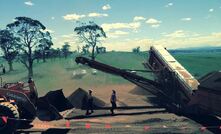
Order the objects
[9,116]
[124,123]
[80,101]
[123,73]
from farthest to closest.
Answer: [80,101] < [123,73] < [124,123] < [9,116]

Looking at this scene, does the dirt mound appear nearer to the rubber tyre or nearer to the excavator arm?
the excavator arm

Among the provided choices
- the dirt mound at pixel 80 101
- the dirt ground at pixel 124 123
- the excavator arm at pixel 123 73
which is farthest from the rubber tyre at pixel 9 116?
the dirt mound at pixel 80 101

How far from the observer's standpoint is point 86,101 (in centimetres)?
1805

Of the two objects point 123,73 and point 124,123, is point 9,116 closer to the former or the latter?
point 124,123

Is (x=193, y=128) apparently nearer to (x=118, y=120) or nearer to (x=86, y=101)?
(x=118, y=120)

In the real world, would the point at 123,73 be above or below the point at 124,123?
above

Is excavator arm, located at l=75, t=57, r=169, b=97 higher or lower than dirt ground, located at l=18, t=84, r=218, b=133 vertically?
higher

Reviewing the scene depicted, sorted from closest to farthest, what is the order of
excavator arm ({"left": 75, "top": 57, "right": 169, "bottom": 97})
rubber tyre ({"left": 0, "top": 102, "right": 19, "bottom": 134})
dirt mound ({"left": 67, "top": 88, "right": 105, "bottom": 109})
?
1. rubber tyre ({"left": 0, "top": 102, "right": 19, "bottom": 134})
2. excavator arm ({"left": 75, "top": 57, "right": 169, "bottom": 97})
3. dirt mound ({"left": 67, "top": 88, "right": 105, "bottom": 109})

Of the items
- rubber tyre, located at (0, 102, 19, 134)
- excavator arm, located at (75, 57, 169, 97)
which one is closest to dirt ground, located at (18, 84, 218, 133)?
rubber tyre, located at (0, 102, 19, 134)

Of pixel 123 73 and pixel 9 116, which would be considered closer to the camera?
pixel 9 116

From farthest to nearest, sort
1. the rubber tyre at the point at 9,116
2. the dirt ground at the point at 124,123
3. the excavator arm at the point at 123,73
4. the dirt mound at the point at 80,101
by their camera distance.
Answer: the dirt mound at the point at 80,101 < the excavator arm at the point at 123,73 < the dirt ground at the point at 124,123 < the rubber tyre at the point at 9,116

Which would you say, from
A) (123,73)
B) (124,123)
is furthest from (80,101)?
(124,123)

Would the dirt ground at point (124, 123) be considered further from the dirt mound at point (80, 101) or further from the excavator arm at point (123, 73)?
the excavator arm at point (123, 73)

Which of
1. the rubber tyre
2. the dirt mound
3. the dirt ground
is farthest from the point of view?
the dirt mound
